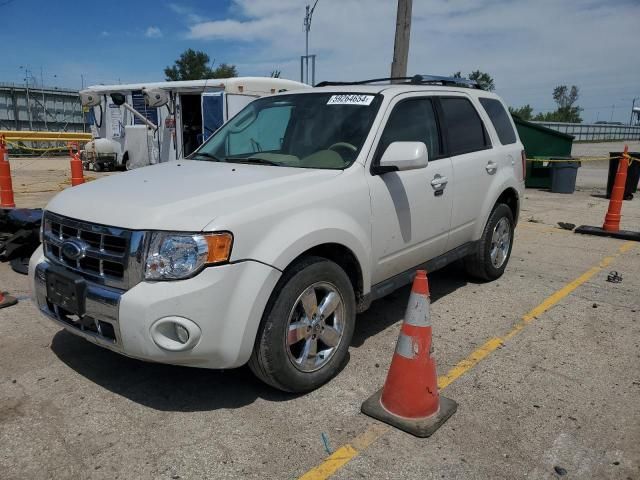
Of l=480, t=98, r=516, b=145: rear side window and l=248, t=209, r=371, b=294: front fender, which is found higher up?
l=480, t=98, r=516, b=145: rear side window

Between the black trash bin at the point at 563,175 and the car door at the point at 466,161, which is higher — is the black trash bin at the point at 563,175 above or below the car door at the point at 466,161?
below

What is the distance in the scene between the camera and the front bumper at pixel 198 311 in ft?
8.36

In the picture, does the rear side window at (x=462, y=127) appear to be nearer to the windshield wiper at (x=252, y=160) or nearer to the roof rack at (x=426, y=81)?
the roof rack at (x=426, y=81)

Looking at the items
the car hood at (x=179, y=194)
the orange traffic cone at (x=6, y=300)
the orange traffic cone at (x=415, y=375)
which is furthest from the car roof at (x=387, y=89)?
the orange traffic cone at (x=6, y=300)

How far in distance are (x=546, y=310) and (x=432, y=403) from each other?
231cm

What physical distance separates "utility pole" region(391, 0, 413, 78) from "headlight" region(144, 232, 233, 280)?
8309 millimetres

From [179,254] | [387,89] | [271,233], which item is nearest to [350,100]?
[387,89]

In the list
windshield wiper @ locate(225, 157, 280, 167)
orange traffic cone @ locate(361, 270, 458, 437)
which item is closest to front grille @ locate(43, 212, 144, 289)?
windshield wiper @ locate(225, 157, 280, 167)

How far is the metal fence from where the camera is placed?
49.4 meters

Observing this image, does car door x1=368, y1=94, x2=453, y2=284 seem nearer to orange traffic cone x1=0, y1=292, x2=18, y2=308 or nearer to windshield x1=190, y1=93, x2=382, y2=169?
windshield x1=190, y1=93, x2=382, y2=169

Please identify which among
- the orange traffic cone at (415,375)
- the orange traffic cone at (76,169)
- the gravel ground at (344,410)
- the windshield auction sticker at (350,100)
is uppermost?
the windshield auction sticker at (350,100)

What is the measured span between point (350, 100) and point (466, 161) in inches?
50.7

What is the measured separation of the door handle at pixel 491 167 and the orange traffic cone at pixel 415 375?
2388 mm

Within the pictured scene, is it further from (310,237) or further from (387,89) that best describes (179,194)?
(387,89)
